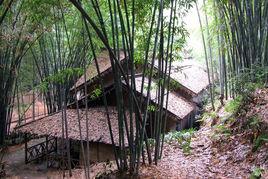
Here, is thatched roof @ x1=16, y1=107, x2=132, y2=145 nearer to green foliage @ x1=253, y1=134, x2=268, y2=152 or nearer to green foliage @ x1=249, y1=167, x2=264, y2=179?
green foliage @ x1=253, y1=134, x2=268, y2=152

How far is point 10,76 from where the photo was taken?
27.2ft

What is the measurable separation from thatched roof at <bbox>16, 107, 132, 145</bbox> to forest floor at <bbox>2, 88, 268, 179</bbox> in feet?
7.41

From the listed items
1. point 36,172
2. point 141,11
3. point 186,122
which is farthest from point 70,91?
point 141,11

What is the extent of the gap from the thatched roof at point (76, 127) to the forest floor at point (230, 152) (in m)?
2.26

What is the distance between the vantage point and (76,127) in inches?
307

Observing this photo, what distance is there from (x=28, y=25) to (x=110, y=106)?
3.61m

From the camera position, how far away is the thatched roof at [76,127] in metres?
7.45

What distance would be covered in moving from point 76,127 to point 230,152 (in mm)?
4577

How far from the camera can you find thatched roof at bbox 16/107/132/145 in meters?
7.45

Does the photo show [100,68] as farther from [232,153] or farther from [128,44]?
[232,153]

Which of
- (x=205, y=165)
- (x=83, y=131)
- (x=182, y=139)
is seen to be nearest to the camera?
(x=205, y=165)

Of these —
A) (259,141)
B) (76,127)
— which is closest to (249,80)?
(259,141)

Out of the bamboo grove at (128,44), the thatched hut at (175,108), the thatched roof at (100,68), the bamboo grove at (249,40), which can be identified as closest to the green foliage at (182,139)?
the bamboo grove at (128,44)

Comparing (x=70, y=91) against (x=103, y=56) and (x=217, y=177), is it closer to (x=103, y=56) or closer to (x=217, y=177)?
(x=103, y=56)
